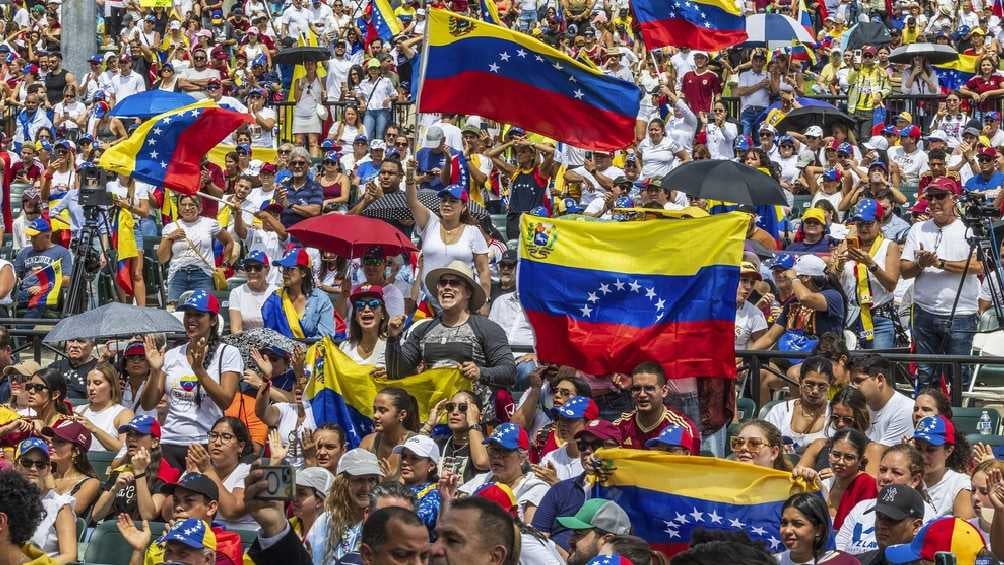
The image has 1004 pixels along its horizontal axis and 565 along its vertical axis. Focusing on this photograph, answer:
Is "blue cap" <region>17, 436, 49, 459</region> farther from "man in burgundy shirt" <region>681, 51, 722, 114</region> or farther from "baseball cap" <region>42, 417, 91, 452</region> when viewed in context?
"man in burgundy shirt" <region>681, 51, 722, 114</region>

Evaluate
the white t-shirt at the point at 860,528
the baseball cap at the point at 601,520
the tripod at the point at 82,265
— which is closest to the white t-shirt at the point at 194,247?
the tripod at the point at 82,265

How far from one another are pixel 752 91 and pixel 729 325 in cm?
1229

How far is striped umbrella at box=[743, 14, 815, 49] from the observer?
79.9ft

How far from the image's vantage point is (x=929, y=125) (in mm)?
23438

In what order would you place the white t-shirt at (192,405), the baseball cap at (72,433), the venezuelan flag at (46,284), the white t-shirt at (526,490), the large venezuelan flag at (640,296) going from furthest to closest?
the venezuelan flag at (46,284), the white t-shirt at (192,405), the large venezuelan flag at (640,296), the baseball cap at (72,433), the white t-shirt at (526,490)

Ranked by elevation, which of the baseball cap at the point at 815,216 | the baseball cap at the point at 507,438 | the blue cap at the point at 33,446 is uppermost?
the baseball cap at the point at 815,216

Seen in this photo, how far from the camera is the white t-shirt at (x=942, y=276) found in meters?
13.5

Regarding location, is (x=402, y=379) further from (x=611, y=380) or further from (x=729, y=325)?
(x=729, y=325)

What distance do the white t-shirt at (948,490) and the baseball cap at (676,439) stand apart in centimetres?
124

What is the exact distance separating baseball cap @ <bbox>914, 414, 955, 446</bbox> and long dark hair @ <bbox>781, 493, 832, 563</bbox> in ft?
4.49

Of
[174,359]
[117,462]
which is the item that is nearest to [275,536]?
[117,462]

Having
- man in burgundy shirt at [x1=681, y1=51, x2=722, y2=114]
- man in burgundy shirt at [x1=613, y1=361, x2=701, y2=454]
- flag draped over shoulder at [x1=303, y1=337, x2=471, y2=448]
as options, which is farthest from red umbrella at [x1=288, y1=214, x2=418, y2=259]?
man in burgundy shirt at [x1=681, y1=51, x2=722, y2=114]

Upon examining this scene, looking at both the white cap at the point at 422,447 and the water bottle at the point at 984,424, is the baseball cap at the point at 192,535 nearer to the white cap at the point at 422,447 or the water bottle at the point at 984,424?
the white cap at the point at 422,447

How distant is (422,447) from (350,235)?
4206mm
